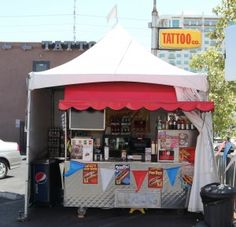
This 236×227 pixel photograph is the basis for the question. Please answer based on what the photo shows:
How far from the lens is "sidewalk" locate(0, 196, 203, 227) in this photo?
9047mm

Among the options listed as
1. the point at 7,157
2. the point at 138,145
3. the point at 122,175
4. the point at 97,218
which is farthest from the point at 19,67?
the point at 97,218

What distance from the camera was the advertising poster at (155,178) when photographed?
9.72m

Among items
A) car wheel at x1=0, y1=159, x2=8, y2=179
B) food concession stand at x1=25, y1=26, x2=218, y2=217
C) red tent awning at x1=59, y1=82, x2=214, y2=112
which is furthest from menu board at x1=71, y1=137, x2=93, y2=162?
car wheel at x1=0, y1=159, x2=8, y2=179

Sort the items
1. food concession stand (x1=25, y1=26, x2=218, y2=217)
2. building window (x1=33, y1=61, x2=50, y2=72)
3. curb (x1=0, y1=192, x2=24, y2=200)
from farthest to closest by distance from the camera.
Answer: building window (x1=33, y1=61, x2=50, y2=72) → curb (x1=0, y1=192, x2=24, y2=200) → food concession stand (x1=25, y1=26, x2=218, y2=217)

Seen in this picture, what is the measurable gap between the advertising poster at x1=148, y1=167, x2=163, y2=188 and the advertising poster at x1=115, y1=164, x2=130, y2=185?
43 centimetres

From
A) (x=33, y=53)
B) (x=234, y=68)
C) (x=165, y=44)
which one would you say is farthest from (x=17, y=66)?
(x=234, y=68)

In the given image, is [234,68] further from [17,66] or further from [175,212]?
[17,66]

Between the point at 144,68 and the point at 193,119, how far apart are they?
4.52ft

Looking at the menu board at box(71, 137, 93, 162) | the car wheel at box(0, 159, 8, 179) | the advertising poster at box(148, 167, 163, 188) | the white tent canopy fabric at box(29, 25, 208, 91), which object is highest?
the white tent canopy fabric at box(29, 25, 208, 91)

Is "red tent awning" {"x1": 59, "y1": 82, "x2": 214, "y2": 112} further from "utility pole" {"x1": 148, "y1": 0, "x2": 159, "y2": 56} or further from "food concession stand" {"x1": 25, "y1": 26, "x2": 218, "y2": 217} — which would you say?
"utility pole" {"x1": 148, "y1": 0, "x2": 159, "y2": 56}

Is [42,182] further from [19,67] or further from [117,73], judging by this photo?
[19,67]

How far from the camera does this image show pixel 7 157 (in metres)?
16.3

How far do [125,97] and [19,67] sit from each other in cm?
3039

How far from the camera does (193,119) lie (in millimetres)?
9703
